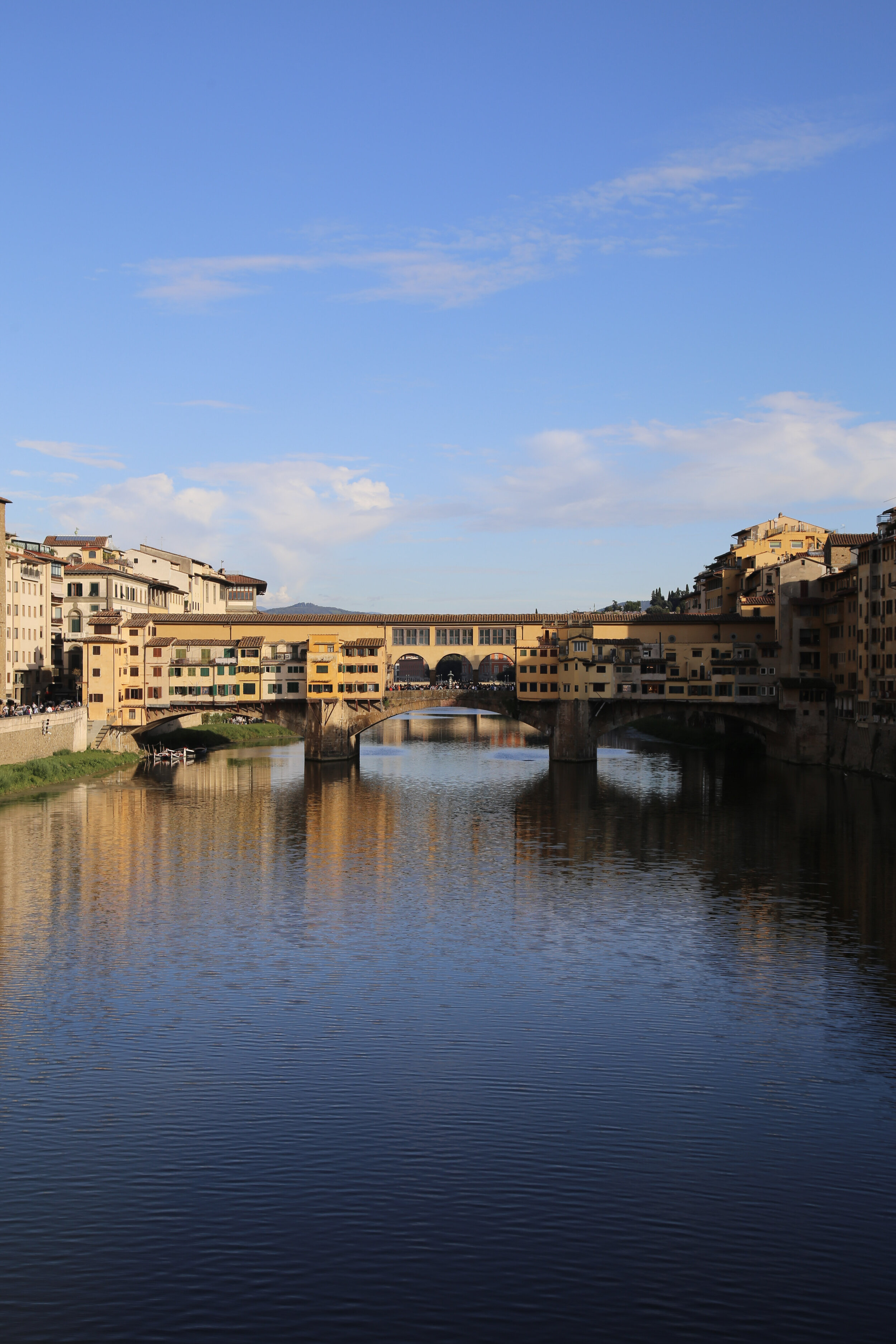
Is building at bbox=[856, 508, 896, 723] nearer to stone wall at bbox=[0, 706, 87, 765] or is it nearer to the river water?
the river water

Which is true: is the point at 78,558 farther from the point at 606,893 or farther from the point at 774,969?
the point at 774,969

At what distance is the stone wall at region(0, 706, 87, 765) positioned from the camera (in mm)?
67375

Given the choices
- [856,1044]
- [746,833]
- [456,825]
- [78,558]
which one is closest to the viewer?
[856,1044]

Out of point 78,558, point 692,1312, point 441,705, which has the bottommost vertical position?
point 692,1312

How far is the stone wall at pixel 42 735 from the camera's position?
221ft

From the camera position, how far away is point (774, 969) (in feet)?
103

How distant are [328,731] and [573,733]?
1858 centimetres

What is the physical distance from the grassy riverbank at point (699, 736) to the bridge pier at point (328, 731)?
2388 cm

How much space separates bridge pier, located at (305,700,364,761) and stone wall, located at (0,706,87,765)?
53.3ft

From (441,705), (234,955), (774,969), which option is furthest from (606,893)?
(441,705)

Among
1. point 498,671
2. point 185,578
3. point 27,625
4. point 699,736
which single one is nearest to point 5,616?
point 27,625

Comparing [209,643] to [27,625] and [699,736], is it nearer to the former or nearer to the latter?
[27,625]

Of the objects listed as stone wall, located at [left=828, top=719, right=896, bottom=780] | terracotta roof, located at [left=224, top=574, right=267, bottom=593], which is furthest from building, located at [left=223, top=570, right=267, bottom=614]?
stone wall, located at [left=828, top=719, right=896, bottom=780]

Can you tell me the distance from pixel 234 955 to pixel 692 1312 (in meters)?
19.3
